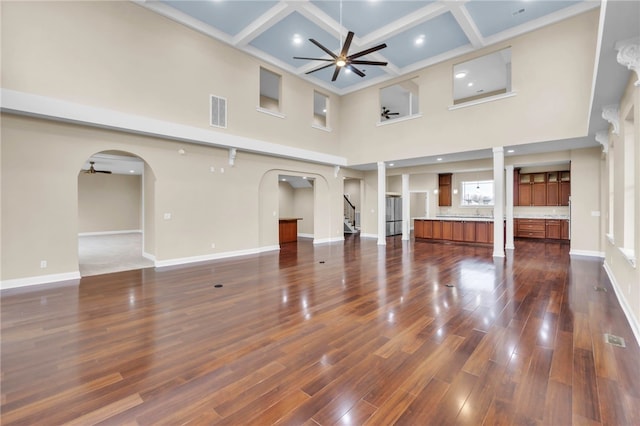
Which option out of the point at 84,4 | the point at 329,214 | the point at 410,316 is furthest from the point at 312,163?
the point at 410,316

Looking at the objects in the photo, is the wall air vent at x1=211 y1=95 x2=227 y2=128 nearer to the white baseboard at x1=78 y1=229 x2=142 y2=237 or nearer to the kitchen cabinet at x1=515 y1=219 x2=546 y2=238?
the white baseboard at x1=78 y1=229 x2=142 y2=237

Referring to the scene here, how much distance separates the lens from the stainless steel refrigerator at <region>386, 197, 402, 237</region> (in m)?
12.1

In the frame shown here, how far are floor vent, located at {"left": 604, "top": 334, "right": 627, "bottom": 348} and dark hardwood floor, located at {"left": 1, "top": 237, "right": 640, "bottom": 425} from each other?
0.17 ft

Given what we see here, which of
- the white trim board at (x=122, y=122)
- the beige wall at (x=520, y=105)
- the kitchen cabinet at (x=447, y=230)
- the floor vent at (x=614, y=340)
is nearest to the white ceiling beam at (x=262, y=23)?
the white trim board at (x=122, y=122)

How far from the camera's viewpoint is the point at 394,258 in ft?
23.4

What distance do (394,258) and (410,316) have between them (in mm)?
3846

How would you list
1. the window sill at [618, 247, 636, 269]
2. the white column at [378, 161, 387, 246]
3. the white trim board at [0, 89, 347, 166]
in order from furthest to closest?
the white column at [378, 161, 387, 246] → the white trim board at [0, 89, 347, 166] → the window sill at [618, 247, 636, 269]

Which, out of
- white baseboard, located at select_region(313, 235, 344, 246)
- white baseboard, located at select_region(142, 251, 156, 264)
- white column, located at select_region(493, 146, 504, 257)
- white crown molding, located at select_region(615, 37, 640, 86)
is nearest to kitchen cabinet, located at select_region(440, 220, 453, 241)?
white column, located at select_region(493, 146, 504, 257)

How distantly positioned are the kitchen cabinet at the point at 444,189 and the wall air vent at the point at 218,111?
9.93 m

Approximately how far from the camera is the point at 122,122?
17.7ft

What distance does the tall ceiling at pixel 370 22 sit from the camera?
5.77 metres

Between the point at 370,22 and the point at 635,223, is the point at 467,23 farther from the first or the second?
the point at 635,223

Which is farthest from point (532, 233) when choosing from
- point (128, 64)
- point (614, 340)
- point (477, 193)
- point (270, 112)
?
point (128, 64)

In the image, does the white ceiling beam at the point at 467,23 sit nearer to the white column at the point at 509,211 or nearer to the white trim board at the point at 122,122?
the white column at the point at 509,211
